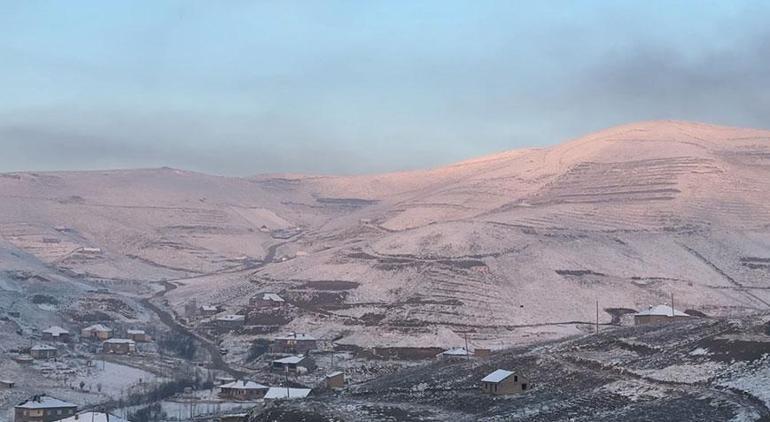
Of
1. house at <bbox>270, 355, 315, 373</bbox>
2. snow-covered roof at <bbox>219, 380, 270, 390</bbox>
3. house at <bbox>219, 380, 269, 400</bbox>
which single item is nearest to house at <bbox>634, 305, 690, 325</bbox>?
house at <bbox>270, 355, 315, 373</bbox>

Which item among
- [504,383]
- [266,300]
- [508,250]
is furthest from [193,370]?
[508,250]

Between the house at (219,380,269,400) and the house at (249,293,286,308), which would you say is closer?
the house at (219,380,269,400)

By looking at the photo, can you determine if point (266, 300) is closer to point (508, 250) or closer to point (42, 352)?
point (508, 250)

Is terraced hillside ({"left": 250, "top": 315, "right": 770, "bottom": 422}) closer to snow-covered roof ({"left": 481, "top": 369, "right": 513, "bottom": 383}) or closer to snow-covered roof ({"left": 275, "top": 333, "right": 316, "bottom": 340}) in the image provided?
snow-covered roof ({"left": 481, "top": 369, "right": 513, "bottom": 383})

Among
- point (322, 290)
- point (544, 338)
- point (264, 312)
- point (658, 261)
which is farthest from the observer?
point (658, 261)

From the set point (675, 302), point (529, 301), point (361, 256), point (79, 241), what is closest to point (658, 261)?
point (675, 302)

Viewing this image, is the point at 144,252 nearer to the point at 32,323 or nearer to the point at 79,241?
the point at 79,241
